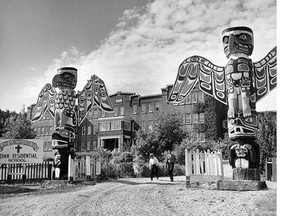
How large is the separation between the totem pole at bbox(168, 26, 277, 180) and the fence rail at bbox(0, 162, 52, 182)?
7919mm

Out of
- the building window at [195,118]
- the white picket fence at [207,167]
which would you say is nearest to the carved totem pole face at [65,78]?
the white picket fence at [207,167]

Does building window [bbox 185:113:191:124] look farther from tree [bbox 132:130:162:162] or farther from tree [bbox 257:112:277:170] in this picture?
tree [bbox 257:112:277:170]

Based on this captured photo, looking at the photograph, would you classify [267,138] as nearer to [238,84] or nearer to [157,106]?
[238,84]

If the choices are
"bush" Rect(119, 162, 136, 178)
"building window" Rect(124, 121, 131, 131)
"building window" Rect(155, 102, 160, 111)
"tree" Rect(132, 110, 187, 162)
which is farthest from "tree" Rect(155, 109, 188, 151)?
"building window" Rect(124, 121, 131, 131)

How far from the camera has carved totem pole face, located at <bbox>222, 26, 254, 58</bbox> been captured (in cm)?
883

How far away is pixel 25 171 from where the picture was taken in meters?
14.2

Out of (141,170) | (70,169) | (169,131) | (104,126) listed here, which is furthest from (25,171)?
(104,126)

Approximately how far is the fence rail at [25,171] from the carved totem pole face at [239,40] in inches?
366

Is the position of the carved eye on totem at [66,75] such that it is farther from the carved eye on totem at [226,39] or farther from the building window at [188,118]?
the building window at [188,118]

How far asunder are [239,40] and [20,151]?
10.5 meters

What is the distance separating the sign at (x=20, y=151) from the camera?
46.7 feet

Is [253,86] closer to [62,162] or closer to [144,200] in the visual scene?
[144,200]
